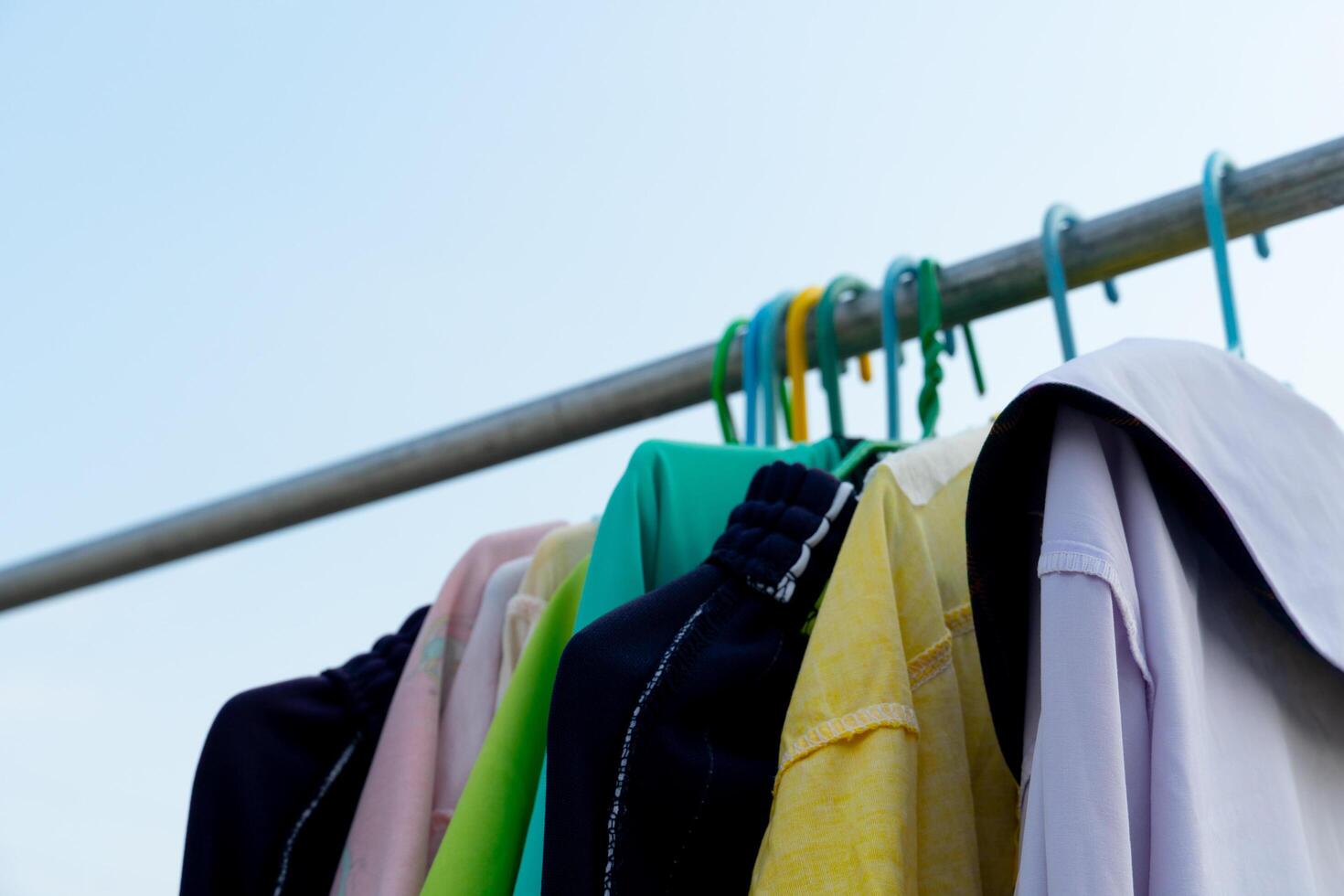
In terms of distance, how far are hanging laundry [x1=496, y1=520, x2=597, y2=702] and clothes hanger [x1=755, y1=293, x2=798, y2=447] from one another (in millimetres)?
138

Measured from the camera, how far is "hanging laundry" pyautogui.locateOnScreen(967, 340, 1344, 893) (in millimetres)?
346

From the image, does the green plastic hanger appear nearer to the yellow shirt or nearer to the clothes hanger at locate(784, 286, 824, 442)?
the clothes hanger at locate(784, 286, 824, 442)

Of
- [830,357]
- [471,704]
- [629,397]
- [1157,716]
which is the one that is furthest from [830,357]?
[1157,716]

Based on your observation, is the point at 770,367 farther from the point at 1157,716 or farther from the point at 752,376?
the point at 1157,716

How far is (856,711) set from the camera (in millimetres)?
440

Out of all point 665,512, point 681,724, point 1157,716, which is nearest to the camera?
point 1157,716

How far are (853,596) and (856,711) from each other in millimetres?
55

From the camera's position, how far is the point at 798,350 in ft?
2.49

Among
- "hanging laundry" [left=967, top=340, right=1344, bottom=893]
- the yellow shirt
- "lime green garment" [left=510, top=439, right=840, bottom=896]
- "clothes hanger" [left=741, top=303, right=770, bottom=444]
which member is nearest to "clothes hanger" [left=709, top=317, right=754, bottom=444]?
"clothes hanger" [left=741, top=303, right=770, bottom=444]

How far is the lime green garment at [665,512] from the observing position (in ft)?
1.81

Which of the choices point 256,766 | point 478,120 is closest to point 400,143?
point 478,120

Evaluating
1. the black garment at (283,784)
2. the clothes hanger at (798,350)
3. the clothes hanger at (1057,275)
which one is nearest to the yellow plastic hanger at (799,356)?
the clothes hanger at (798,350)

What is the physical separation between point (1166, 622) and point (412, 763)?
383 mm

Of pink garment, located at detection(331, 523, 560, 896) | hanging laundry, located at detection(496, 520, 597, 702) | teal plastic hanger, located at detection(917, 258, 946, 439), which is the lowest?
pink garment, located at detection(331, 523, 560, 896)
